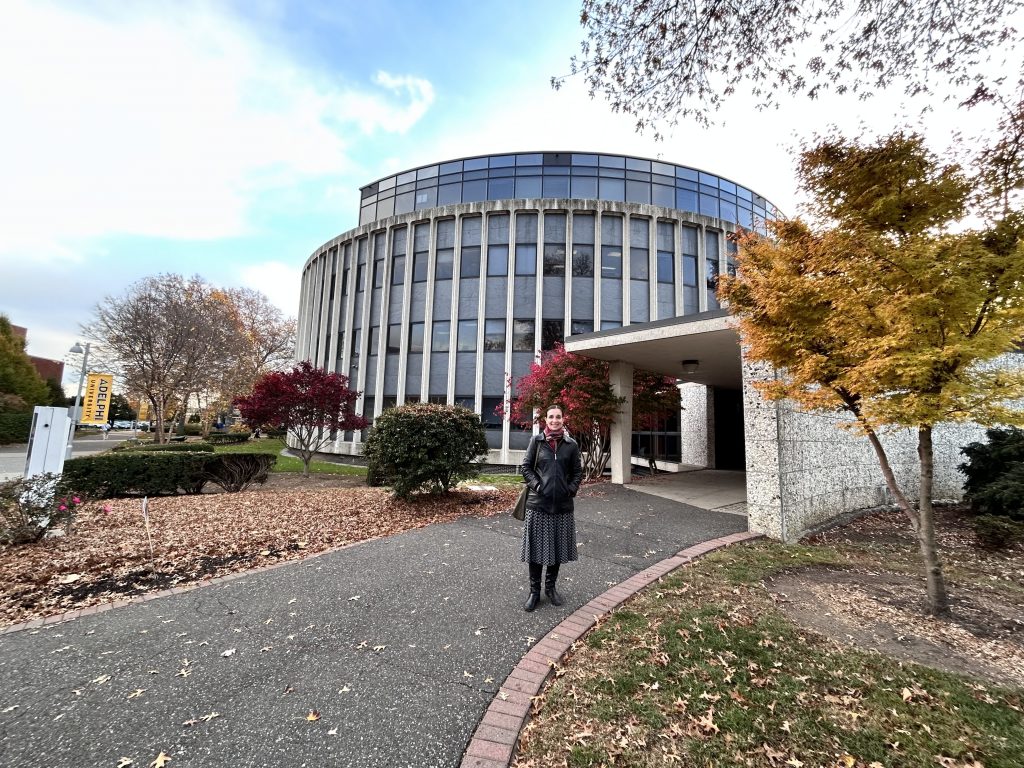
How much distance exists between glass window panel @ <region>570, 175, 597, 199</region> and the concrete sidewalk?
20.7 metres

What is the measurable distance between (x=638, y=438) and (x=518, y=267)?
9.48 m

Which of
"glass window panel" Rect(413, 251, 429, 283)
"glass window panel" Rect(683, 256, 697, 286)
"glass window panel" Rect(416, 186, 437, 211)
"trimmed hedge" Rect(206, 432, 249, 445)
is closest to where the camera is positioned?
"glass window panel" Rect(683, 256, 697, 286)

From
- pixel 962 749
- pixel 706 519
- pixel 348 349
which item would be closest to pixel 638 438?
pixel 706 519

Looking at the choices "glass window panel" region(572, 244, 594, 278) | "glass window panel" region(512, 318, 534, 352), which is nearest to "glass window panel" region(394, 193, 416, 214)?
"glass window panel" region(512, 318, 534, 352)

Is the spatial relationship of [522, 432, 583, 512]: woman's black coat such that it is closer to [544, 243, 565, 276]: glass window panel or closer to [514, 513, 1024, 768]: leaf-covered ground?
[514, 513, 1024, 768]: leaf-covered ground

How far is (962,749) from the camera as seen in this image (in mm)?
2361

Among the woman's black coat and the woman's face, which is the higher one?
the woman's face

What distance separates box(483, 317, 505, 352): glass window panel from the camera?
20156 mm

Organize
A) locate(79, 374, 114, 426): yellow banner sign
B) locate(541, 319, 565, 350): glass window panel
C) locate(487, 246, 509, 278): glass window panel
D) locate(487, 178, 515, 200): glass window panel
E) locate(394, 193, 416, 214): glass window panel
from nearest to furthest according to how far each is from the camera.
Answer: locate(541, 319, 565, 350): glass window panel
locate(487, 246, 509, 278): glass window panel
locate(487, 178, 515, 200): glass window panel
locate(394, 193, 416, 214): glass window panel
locate(79, 374, 114, 426): yellow banner sign

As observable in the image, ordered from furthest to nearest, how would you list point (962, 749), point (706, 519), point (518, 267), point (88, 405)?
point (88, 405) < point (518, 267) < point (706, 519) < point (962, 749)

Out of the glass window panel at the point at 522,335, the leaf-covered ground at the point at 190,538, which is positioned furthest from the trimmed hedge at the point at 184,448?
the glass window panel at the point at 522,335

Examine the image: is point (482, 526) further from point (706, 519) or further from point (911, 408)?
point (911, 408)

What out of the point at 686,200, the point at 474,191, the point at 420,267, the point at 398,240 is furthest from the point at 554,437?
the point at 686,200

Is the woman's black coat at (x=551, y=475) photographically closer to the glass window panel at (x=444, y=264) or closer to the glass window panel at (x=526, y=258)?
the glass window panel at (x=526, y=258)
